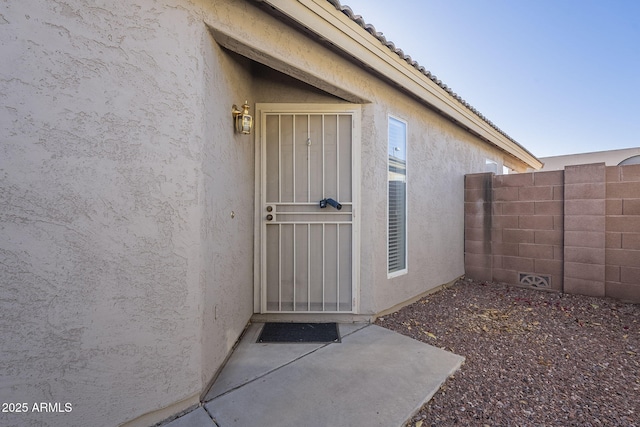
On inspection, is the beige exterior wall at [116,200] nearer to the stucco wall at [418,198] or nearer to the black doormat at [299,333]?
the black doormat at [299,333]

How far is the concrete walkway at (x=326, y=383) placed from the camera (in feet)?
7.52

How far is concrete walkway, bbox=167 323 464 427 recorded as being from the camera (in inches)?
90.2

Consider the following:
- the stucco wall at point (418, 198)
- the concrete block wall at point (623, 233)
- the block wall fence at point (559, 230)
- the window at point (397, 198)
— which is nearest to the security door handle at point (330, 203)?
the stucco wall at point (418, 198)

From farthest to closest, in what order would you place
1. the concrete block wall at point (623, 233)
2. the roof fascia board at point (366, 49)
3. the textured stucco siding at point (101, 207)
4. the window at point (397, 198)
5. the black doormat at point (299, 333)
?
the concrete block wall at point (623, 233)
the window at point (397, 198)
the black doormat at point (299, 333)
the roof fascia board at point (366, 49)
the textured stucco siding at point (101, 207)

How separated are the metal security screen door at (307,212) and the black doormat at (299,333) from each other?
25cm

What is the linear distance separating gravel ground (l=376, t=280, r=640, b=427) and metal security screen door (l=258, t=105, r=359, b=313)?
3.92 ft

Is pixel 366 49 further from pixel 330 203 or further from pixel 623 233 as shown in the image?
pixel 623 233

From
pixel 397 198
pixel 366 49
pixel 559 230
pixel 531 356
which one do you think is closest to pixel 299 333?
pixel 397 198

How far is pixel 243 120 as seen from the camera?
→ 332cm

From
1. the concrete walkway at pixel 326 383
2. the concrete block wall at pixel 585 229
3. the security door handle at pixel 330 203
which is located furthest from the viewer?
the concrete block wall at pixel 585 229

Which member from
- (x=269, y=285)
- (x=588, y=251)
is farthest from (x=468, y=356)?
(x=588, y=251)

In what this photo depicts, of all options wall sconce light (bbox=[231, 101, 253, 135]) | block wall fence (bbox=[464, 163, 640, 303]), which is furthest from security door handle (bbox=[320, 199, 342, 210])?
block wall fence (bbox=[464, 163, 640, 303])

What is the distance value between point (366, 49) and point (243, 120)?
2.03 m

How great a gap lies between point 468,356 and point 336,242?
7.52 feet
